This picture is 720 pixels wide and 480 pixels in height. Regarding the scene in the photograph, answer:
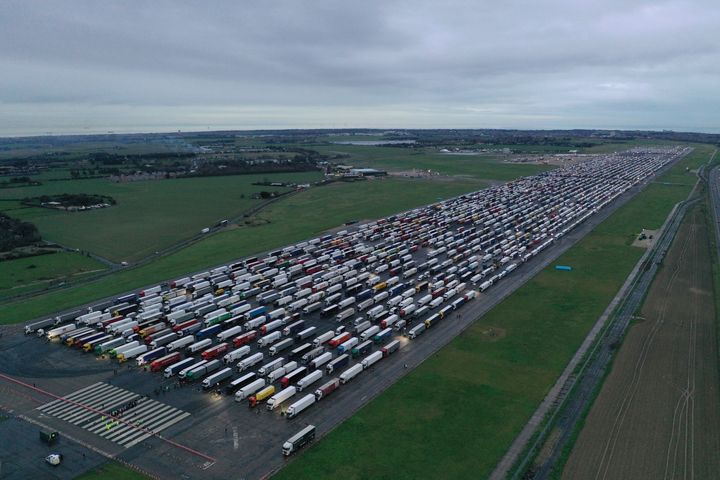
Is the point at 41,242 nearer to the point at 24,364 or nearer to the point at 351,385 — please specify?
the point at 24,364

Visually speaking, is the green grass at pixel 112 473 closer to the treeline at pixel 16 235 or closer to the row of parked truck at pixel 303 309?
the row of parked truck at pixel 303 309

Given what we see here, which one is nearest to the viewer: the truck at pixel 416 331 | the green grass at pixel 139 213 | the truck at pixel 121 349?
the truck at pixel 121 349

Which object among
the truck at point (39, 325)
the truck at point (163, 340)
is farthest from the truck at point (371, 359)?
the truck at point (39, 325)

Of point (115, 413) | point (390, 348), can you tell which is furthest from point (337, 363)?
point (115, 413)

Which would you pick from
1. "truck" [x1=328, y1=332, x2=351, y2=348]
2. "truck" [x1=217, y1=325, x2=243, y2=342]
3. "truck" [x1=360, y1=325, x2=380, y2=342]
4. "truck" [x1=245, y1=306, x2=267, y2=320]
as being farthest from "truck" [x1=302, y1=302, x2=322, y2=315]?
"truck" [x1=360, y1=325, x2=380, y2=342]

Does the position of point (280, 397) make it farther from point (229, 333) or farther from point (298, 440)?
point (229, 333)

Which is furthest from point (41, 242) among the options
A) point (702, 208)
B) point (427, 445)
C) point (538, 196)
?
point (702, 208)

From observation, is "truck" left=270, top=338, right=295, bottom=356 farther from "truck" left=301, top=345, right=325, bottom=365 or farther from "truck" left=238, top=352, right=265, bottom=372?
"truck" left=301, top=345, right=325, bottom=365
